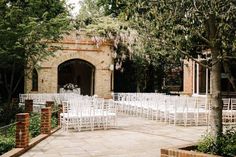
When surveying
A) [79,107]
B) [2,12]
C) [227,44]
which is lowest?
[79,107]

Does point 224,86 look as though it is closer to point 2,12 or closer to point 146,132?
point 146,132

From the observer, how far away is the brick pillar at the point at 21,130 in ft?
28.8

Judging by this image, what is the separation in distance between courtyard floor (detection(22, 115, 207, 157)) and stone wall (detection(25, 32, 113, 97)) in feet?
32.9

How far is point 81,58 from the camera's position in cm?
2377

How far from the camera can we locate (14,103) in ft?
61.2

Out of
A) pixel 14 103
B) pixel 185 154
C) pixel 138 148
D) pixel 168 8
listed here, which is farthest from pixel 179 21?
pixel 14 103

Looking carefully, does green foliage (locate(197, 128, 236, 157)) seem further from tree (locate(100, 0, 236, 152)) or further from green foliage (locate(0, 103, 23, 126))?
green foliage (locate(0, 103, 23, 126))

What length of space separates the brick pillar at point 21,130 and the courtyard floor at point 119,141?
0.24m

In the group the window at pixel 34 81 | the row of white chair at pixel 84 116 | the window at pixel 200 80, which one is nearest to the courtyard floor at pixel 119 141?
the row of white chair at pixel 84 116

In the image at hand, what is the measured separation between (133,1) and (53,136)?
5.81m

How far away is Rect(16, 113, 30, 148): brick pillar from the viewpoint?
28.8 feet

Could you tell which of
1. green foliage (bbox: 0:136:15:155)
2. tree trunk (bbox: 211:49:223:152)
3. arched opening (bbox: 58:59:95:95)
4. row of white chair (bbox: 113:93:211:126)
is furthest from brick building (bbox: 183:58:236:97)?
tree trunk (bbox: 211:49:223:152)

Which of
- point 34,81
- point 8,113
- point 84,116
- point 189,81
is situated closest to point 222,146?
point 84,116

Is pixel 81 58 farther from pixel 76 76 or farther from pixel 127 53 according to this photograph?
pixel 76 76
